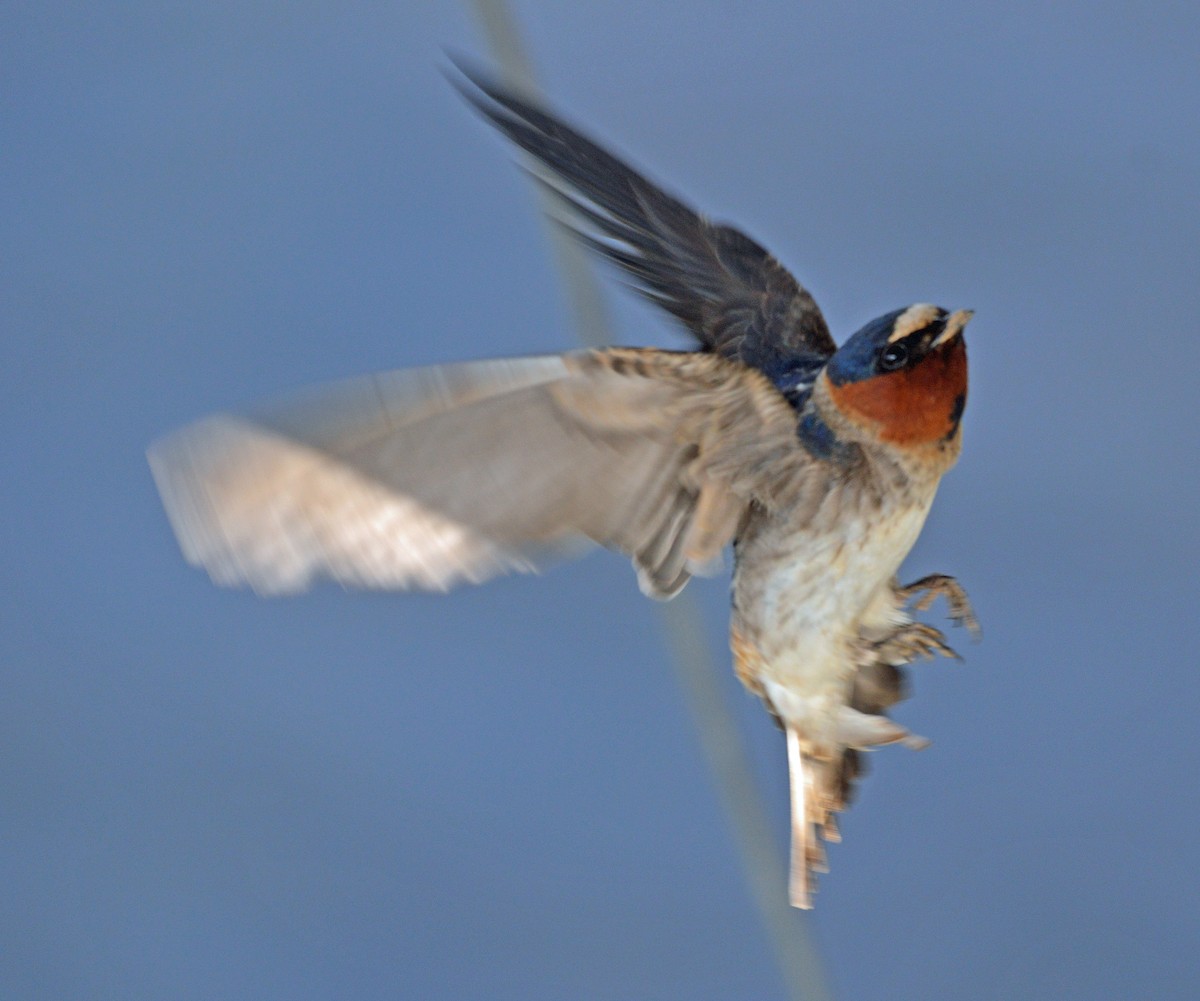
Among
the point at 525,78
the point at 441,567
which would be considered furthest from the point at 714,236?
the point at 441,567

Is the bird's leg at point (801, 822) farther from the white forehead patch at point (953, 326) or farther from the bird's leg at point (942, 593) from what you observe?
the white forehead patch at point (953, 326)

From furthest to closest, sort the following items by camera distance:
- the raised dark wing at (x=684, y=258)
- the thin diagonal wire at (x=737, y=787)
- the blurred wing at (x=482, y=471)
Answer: the thin diagonal wire at (x=737, y=787) < the raised dark wing at (x=684, y=258) < the blurred wing at (x=482, y=471)

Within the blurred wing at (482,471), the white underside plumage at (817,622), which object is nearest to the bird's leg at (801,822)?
the white underside plumage at (817,622)

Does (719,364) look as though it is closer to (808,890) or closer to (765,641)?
(765,641)

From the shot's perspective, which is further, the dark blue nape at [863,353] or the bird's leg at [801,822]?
the bird's leg at [801,822]

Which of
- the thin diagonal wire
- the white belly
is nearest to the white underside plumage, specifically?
A: the white belly

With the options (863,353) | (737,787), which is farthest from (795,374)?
(737,787)

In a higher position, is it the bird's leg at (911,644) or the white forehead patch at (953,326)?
the white forehead patch at (953,326)

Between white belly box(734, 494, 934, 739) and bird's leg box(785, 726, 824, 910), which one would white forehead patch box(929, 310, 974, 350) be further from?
bird's leg box(785, 726, 824, 910)
